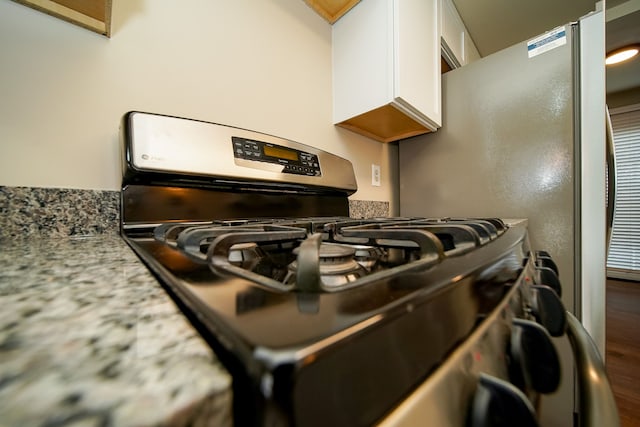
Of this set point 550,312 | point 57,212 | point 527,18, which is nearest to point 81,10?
point 57,212

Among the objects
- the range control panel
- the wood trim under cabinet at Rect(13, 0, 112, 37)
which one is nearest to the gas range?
the range control panel

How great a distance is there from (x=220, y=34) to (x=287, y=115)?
1.05 ft

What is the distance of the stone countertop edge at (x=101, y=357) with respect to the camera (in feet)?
0.25

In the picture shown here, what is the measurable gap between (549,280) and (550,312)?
0.17 meters

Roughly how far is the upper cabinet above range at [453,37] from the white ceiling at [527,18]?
0.26 feet

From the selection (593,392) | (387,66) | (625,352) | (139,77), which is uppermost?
(387,66)

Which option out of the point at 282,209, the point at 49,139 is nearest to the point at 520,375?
the point at 282,209

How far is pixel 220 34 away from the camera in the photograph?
0.80m

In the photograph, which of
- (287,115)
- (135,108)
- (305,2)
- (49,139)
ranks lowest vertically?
(49,139)

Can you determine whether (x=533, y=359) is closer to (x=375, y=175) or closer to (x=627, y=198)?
(x=375, y=175)

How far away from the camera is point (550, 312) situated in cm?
34

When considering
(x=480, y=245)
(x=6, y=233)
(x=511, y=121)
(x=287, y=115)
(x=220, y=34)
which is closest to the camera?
(x=480, y=245)

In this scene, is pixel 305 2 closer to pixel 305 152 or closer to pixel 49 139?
pixel 305 152

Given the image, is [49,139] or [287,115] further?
[287,115]
